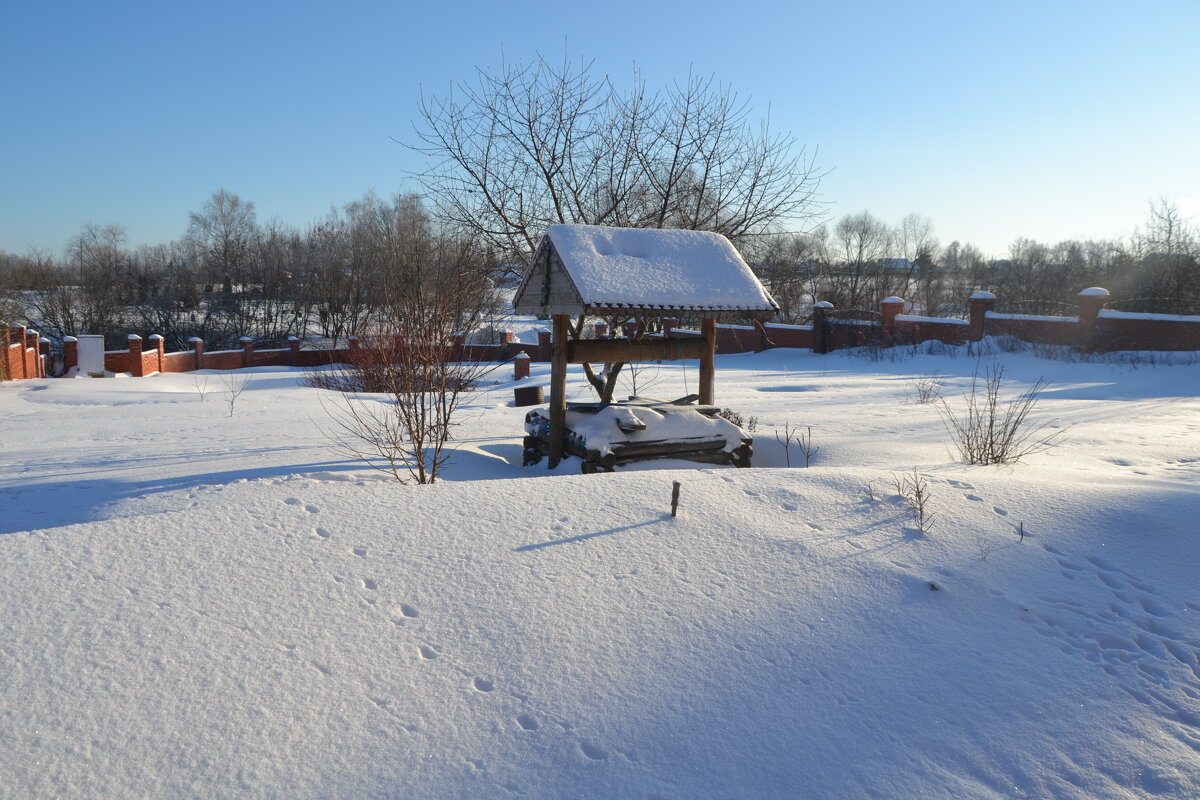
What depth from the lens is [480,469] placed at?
7.26 m

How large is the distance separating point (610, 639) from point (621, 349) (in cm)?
436

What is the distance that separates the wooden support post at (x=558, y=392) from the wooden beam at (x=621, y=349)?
10 cm

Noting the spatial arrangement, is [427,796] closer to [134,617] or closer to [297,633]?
[297,633]

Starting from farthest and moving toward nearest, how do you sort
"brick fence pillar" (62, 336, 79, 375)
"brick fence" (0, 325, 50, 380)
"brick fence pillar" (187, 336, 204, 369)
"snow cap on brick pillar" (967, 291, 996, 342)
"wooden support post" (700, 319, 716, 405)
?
"brick fence pillar" (187, 336, 204, 369)
"snow cap on brick pillar" (967, 291, 996, 342)
"brick fence pillar" (62, 336, 79, 375)
"brick fence" (0, 325, 50, 380)
"wooden support post" (700, 319, 716, 405)

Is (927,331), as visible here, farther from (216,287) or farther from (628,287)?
(216,287)

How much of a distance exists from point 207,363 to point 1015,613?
2771 cm

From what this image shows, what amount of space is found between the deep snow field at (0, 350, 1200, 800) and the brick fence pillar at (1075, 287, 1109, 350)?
19.0m

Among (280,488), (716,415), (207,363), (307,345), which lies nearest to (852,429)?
(716,415)

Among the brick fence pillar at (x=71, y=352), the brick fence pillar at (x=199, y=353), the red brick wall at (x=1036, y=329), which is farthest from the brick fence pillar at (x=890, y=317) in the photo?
the brick fence pillar at (x=71, y=352)

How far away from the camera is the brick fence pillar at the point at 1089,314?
21.0 meters

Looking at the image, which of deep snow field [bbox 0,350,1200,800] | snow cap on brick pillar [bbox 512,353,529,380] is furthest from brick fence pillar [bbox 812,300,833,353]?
deep snow field [bbox 0,350,1200,800]

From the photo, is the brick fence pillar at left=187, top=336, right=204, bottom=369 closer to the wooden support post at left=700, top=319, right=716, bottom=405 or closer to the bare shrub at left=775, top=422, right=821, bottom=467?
the wooden support post at left=700, top=319, right=716, bottom=405

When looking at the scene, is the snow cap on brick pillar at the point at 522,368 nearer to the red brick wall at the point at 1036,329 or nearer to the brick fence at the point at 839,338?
the brick fence at the point at 839,338

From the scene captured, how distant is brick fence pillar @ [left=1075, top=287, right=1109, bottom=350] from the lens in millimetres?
21031
